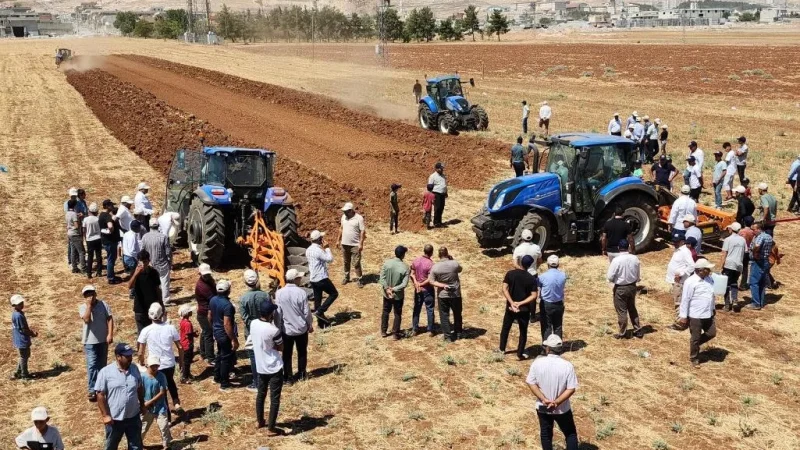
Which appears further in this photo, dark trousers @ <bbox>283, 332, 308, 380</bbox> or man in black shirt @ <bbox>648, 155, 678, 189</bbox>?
man in black shirt @ <bbox>648, 155, 678, 189</bbox>

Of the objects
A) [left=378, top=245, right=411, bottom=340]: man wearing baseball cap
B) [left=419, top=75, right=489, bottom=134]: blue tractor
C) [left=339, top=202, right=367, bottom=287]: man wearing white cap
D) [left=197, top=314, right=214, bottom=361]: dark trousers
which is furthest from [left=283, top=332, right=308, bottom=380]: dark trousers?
[left=419, top=75, right=489, bottom=134]: blue tractor

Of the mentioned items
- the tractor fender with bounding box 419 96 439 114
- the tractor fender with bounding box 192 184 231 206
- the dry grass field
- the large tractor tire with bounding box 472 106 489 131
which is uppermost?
the tractor fender with bounding box 419 96 439 114

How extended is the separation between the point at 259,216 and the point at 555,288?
6.41 metres

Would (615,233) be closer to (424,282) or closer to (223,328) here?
(424,282)

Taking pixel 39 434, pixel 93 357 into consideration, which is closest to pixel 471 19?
pixel 93 357

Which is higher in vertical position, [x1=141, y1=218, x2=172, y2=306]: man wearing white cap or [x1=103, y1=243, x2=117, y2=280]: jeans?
[x1=141, y1=218, x2=172, y2=306]: man wearing white cap

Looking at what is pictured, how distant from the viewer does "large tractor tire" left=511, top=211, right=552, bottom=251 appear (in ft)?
52.5

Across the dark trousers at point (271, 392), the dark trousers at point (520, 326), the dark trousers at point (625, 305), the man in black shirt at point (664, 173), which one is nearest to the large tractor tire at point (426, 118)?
the man in black shirt at point (664, 173)

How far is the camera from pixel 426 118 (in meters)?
31.6

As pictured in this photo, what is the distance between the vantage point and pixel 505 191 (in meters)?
16.4

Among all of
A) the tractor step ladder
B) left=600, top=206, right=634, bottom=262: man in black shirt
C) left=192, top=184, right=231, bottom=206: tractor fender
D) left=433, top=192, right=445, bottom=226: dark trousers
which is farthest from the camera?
left=433, top=192, right=445, bottom=226: dark trousers

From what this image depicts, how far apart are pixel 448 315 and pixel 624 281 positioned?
265 cm

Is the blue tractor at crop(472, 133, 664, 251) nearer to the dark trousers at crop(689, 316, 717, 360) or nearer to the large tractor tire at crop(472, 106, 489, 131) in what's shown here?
the dark trousers at crop(689, 316, 717, 360)

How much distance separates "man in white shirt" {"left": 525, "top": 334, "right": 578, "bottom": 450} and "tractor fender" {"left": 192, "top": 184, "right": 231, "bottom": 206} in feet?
29.0
